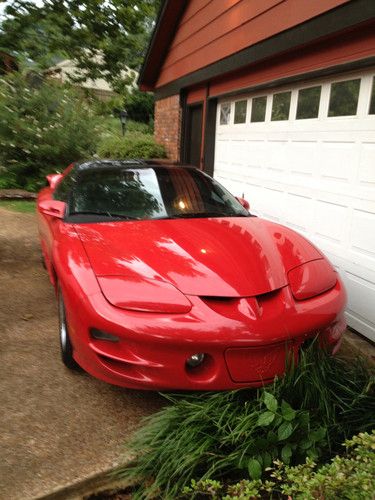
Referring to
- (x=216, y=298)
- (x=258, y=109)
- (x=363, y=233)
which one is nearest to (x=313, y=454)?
(x=216, y=298)

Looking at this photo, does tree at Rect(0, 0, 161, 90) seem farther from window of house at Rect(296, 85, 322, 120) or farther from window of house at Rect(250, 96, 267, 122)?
window of house at Rect(296, 85, 322, 120)

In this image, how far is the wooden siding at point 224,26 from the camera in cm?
463

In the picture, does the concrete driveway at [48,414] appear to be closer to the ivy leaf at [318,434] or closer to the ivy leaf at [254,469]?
the ivy leaf at [254,469]

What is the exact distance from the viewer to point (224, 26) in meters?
6.48

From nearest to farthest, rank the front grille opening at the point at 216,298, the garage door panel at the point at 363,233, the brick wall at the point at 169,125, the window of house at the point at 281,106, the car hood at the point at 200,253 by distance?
the front grille opening at the point at 216,298 → the car hood at the point at 200,253 → the garage door panel at the point at 363,233 → the window of house at the point at 281,106 → the brick wall at the point at 169,125

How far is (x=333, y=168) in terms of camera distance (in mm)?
4164

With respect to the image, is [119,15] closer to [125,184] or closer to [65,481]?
[125,184]

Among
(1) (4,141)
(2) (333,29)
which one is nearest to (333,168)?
(2) (333,29)

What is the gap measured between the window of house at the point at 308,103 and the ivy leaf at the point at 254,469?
3.58 meters

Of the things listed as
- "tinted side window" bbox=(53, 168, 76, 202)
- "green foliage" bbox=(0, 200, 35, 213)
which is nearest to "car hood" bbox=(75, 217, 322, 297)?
"tinted side window" bbox=(53, 168, 76, 202)

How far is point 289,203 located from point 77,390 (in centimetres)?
327

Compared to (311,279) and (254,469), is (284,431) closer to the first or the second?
(254,469)

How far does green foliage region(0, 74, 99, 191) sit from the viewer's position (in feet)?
32.6

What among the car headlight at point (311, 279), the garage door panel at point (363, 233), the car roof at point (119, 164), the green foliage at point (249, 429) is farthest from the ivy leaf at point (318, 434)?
the car roof at point (119, 164)
